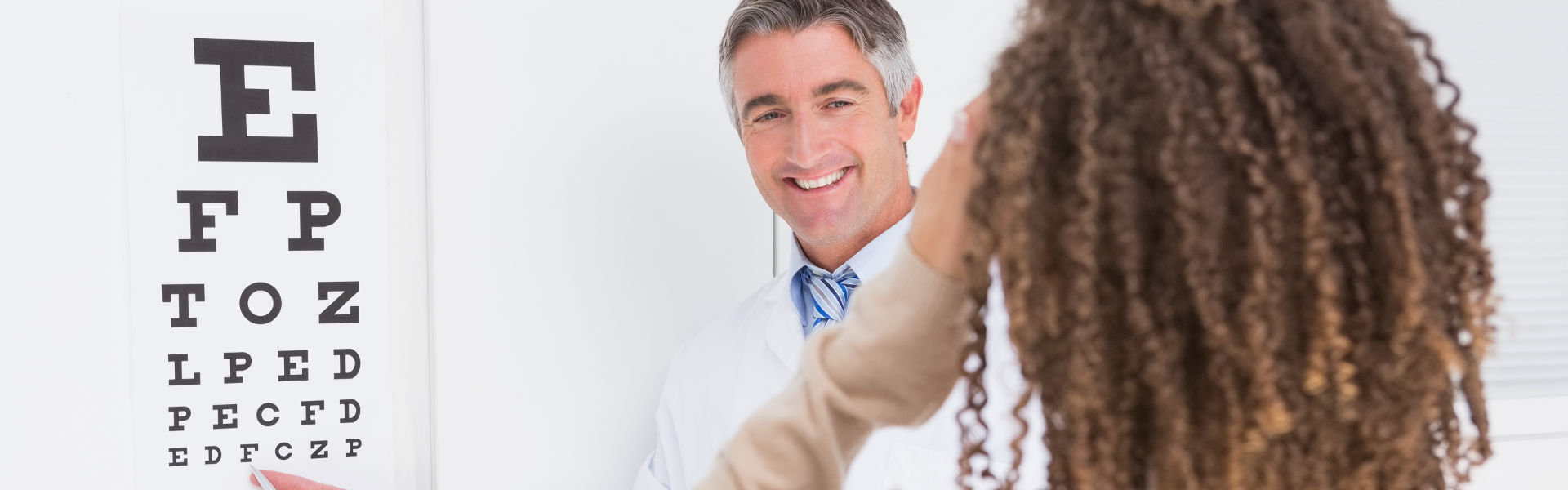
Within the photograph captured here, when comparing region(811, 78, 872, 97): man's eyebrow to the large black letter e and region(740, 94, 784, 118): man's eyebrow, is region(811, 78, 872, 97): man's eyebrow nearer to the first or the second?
region(740, 94, 784, 118): man's eyebrow

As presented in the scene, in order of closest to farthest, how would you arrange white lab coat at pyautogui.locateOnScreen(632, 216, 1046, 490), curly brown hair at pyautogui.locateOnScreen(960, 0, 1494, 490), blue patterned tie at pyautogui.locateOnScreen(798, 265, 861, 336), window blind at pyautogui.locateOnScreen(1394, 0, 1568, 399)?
curly brown hair at pyautogui.locateOnScreen(960, 0, 1494, 490), white lab coat at pyautogui.locateOnScreen(632, 216, 1046, 490), blue patterned tie at pyautogui.locateOnScreen(798, 265, 861, 336), window blind at pyautogui.locateOnScreen(1394, 0, 1568, 399)

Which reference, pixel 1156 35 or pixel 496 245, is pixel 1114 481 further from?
pixel 496 245

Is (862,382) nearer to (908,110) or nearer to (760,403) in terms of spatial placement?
(760,403)

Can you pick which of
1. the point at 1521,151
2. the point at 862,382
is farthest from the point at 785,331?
the point at 1521,151

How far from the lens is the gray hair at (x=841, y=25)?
1.39 metres

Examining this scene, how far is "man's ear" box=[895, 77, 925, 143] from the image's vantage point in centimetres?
152

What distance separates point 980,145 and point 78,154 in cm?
134

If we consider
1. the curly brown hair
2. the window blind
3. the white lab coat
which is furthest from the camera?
the window blind

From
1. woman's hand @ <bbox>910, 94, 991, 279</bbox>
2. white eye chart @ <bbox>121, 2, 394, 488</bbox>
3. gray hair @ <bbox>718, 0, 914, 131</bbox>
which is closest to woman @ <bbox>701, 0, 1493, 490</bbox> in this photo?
woman's hand @ <bbox>910, 94, 991, 279</bbox>

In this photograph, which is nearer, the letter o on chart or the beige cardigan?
the beige cardigan

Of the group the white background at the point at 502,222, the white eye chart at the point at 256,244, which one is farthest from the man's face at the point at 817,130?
the white eye chart at the point at 256,244

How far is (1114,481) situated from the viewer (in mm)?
546

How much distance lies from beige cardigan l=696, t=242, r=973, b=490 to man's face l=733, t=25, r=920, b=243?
30.9 inches

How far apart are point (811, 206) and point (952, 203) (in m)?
0.86
